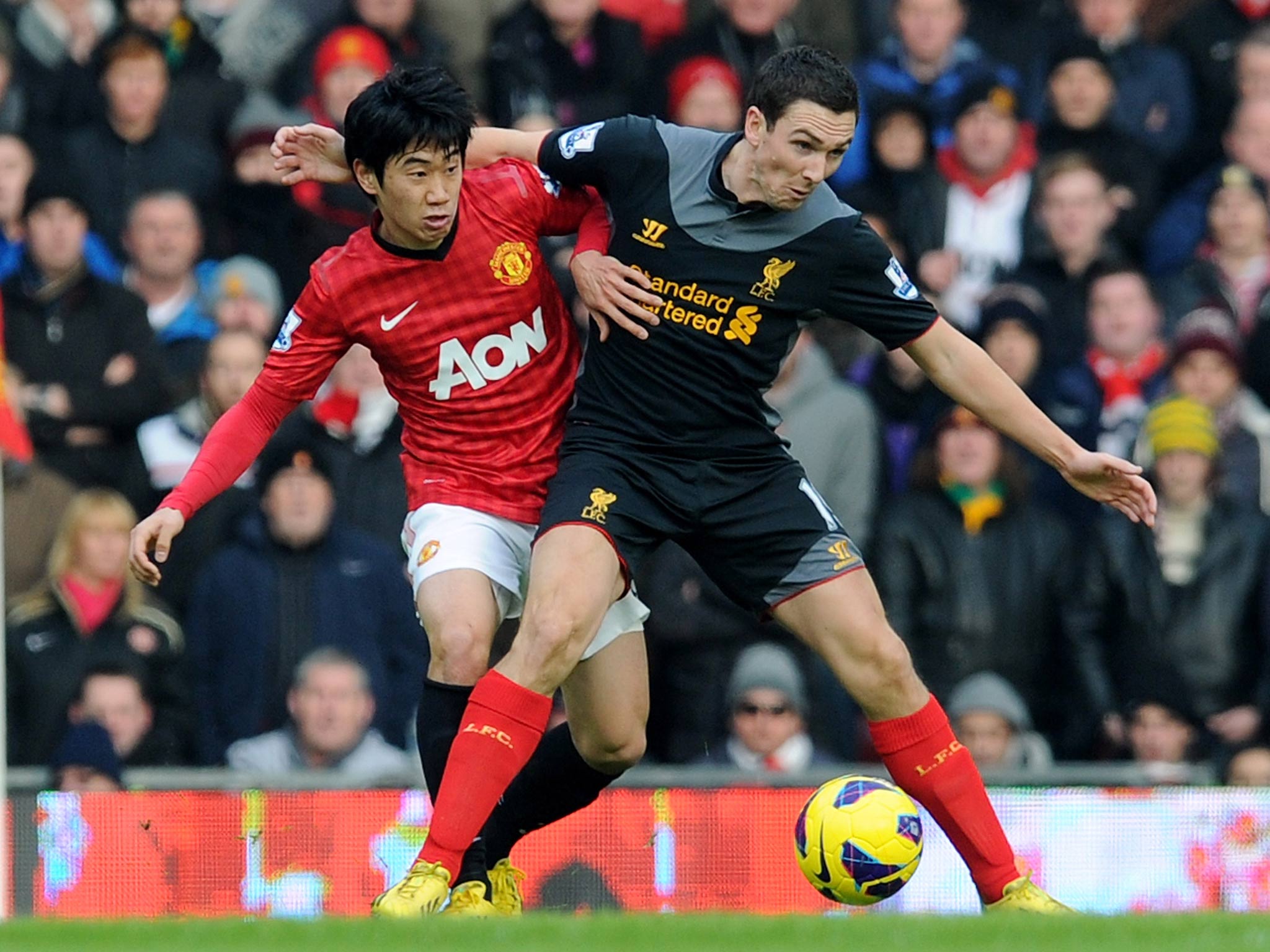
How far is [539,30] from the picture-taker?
10531 mm

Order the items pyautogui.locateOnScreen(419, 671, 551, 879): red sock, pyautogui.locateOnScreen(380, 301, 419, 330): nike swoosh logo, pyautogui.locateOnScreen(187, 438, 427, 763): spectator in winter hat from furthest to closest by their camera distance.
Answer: pyautogui.locateOnScreen(187, 438, 427, 763): spectator in winter hat
pyautogui.locateOnScreen(380, 301, 419, 330): nike swoosh logo
pyautogui.locateOnScreen(419, 671, 551, 879): red sock

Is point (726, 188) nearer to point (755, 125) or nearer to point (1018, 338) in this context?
point (755, 125)

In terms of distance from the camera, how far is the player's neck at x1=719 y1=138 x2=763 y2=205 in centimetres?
639

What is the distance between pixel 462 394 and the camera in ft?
21.9

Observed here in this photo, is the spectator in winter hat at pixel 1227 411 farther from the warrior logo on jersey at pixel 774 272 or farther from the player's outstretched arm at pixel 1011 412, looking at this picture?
the warrior logo on jersey at pixel 774 272

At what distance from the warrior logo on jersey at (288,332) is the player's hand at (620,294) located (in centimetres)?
87

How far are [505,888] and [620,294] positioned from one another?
1.88 metres

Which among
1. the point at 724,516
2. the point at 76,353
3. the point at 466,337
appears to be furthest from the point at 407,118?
the point at 76,353

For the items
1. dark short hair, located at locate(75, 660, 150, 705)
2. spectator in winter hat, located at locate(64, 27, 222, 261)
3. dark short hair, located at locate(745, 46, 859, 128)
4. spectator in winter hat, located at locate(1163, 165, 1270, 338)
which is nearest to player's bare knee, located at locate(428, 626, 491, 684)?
dark short hair, located at locate(745, 46, 859, 128)

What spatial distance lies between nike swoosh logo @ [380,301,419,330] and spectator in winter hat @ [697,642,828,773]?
11.0 ft

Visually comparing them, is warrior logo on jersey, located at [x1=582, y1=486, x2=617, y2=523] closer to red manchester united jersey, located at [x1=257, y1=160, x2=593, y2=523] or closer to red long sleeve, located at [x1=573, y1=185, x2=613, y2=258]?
red manchester united jersey, located at [x1=257, y1=160, x2=593, y2=523]

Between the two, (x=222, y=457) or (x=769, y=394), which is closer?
(x=222, y=457)

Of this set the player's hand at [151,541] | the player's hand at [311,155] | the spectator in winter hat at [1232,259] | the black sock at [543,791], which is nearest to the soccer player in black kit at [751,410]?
the player's hand at [311,155]

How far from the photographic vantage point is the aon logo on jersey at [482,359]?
6617 mm
